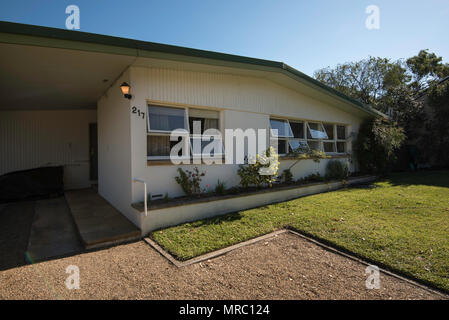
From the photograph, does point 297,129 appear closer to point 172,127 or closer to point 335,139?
point 335,139

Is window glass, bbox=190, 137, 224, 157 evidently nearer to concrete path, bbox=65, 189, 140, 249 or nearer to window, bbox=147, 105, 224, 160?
window, bbox=147, 105, 224, 160

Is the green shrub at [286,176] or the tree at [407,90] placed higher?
the tree at [407,90]

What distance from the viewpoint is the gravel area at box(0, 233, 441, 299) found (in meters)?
2.62

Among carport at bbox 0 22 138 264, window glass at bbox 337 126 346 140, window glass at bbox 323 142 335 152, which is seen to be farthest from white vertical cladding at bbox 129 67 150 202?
window glass at bbox 337 126 346 140

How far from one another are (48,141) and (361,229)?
1000cm

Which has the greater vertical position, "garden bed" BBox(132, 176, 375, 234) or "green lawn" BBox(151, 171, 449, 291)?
"garden bed" BBox(132, 176, 375, 234)

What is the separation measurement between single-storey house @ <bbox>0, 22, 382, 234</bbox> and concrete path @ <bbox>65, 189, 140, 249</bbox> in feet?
0.76

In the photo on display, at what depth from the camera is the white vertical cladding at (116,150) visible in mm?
4898

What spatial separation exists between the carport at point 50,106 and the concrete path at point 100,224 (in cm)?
18

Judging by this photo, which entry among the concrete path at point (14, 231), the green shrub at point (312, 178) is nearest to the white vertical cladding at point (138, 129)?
the concrete path at point (14, 231)

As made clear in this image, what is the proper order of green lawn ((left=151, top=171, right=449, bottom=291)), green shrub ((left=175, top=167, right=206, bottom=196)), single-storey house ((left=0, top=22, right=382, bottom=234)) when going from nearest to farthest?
green lawn ((left=151, top=171, right=449, bottom=291))
single-storey house ((left=0, top=22, right=382, bottom=234))
green shrub ((left=175, top=167, right=206, bottom=196))

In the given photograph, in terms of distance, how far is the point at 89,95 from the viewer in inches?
265

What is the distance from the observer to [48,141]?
838 centimetres
